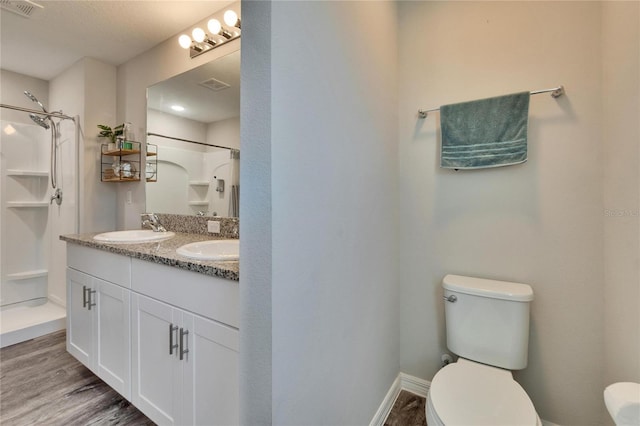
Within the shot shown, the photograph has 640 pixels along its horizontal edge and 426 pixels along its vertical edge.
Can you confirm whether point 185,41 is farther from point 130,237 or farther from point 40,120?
point 40,120

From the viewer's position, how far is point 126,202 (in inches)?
96.7

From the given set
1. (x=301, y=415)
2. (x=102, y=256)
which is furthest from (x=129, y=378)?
(x=301, y=415)

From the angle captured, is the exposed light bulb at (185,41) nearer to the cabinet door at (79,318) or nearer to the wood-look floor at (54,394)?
the cabinet door at (79,318)

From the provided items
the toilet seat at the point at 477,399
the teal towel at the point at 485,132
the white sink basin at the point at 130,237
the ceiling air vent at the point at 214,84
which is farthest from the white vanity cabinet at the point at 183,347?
the teal towel at the point at 485,132

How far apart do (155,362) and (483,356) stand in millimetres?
1535

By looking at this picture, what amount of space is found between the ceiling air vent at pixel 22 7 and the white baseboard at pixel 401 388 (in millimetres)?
3194

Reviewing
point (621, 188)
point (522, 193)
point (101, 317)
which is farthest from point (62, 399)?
point (621, 188)

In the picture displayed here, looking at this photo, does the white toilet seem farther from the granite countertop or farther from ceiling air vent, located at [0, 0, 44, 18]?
ceiling air vent, located at [0, 0, 44, 18]

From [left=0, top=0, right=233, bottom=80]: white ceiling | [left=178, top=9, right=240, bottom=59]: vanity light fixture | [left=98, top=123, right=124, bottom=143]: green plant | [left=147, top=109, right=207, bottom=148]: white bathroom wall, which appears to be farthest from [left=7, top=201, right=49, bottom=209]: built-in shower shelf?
[left=178, top=9, right=240, bottom=59]: vanity light fixture

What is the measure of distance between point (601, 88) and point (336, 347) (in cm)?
158

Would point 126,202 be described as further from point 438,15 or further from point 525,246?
point 525,246

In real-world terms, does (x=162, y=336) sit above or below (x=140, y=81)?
below

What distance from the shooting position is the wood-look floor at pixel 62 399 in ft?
4.73

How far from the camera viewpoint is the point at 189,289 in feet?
3.62
